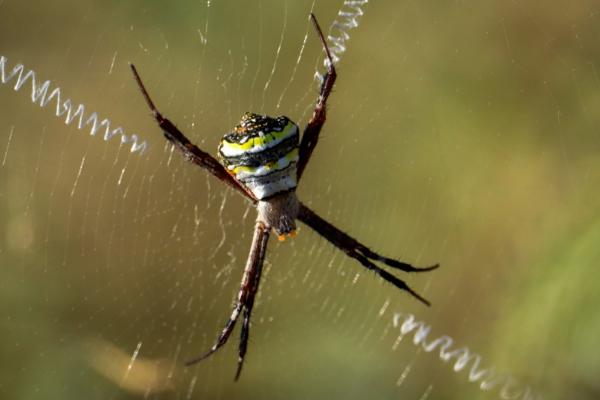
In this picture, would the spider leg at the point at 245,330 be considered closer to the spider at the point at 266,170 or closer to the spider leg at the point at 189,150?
the spider at the point at 266,170

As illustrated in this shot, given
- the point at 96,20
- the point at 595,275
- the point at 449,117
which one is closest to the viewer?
the point at 595,275

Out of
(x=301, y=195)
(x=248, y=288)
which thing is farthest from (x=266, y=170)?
(x=301, y=195)

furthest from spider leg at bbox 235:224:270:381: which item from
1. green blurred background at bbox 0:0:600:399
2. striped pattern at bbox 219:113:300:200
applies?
striped pattern at bbox 219:113:300:200

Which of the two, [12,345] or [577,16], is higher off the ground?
[577,16]

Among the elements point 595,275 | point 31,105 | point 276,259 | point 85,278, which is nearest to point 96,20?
point 31,105

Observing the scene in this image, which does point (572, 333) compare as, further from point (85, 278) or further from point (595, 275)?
point (85, 278)

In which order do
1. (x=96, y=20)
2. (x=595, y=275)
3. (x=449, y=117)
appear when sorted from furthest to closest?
(x=449, y=117) → (x=96, y=20) → (x=595, y=275)
